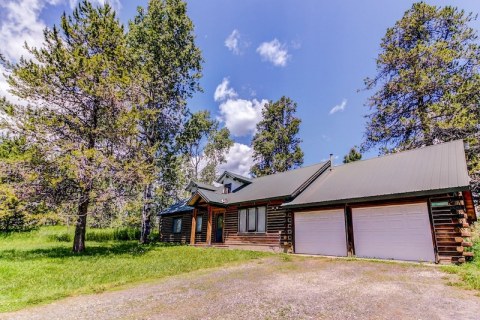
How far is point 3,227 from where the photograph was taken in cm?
3080

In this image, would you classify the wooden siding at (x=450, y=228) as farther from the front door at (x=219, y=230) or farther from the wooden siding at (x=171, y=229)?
the wooden siding at (x=171, y=229)

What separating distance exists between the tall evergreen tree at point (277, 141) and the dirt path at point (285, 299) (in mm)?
29922

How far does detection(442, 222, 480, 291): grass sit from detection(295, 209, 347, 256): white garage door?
4.87 meters

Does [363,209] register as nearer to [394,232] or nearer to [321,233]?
[394,232]

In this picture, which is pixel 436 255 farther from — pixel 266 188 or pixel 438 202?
pixel 266 188

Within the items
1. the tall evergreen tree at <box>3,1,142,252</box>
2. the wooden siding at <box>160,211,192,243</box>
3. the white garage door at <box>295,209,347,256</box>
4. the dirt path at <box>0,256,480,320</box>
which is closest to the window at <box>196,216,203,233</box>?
the wooden siding at <box>160,211,192,243</box>

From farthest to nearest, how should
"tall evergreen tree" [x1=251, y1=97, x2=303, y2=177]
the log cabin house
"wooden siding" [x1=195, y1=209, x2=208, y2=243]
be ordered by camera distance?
"tall evergreen tree" [x1=251, y1=97, x2=303, y2=177] < "wooden siding" [x1=195, y1=209, x2=208, y2=243] < the log cabin house

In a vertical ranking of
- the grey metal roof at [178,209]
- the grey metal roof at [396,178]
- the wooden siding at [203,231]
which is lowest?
the wooden siding at [203,231]

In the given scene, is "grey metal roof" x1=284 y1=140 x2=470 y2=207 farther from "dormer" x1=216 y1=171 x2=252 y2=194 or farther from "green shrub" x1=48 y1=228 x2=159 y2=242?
"green shrub" x1=48 y1=228 x2=159 y2=242

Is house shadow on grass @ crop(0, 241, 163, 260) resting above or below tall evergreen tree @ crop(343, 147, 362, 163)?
below

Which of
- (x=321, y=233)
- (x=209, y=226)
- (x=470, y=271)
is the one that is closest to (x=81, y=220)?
(x=209, y=226)

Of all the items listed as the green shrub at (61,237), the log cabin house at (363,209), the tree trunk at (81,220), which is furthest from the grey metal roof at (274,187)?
the green shrub at (61,237)

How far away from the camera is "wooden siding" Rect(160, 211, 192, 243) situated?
24.5m

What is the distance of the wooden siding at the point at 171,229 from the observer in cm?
2452
